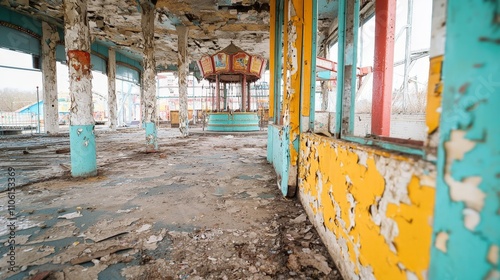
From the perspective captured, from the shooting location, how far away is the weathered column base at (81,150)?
11.1 ft

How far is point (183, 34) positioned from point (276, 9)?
18.5 ft

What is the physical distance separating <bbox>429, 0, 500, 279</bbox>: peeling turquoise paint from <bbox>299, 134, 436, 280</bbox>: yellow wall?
76 mm

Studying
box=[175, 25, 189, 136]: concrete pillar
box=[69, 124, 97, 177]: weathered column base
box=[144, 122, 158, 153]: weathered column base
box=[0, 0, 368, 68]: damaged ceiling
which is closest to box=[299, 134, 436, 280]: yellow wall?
box=[69, 124, 97, 177]: weathered column base

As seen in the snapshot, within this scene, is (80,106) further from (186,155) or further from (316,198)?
(316,198)

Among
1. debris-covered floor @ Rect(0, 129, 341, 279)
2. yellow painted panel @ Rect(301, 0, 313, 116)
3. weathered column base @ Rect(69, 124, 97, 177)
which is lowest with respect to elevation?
debris-covered floor @ Rect(0, 129, 341, 279)

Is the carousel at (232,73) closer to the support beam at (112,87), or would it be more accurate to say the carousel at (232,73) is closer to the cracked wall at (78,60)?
the support beam at (112,87)

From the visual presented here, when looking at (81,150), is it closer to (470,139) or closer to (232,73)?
(470,139)

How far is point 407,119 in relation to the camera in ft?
4.47

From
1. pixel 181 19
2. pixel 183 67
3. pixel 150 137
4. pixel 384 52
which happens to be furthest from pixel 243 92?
pixel 384 52

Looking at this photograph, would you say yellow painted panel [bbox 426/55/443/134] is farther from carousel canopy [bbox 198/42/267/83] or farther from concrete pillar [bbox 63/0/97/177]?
carousel canopy [bbox 198/42/267/83]

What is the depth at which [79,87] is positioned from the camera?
330 cm

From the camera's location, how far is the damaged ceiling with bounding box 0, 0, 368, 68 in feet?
22.8

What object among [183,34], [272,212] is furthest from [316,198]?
[183,34]

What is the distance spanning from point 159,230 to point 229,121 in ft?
35.3
